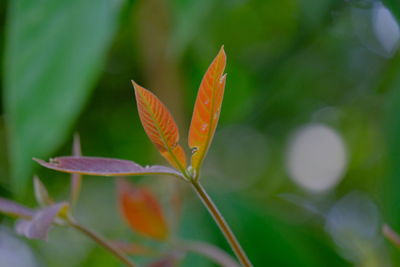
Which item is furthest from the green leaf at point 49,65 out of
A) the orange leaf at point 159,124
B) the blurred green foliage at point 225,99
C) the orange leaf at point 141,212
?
the orange leaf at point 159,124

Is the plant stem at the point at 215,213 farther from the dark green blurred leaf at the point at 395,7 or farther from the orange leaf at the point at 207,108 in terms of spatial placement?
the dark green blurred leaf at the point at 395,7

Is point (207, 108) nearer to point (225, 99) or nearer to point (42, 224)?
point (42, 224)

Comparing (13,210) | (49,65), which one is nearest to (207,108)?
(13,210)

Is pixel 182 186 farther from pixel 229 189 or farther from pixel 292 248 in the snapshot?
pixel 292 248

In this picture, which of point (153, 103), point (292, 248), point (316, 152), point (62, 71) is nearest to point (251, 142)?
point (316, 152)

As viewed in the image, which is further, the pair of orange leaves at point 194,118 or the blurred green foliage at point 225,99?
the blurred green foliage at point 225,99

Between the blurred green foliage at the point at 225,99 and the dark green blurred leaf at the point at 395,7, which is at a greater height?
the dark green blurred leaf at the point at 395,7
